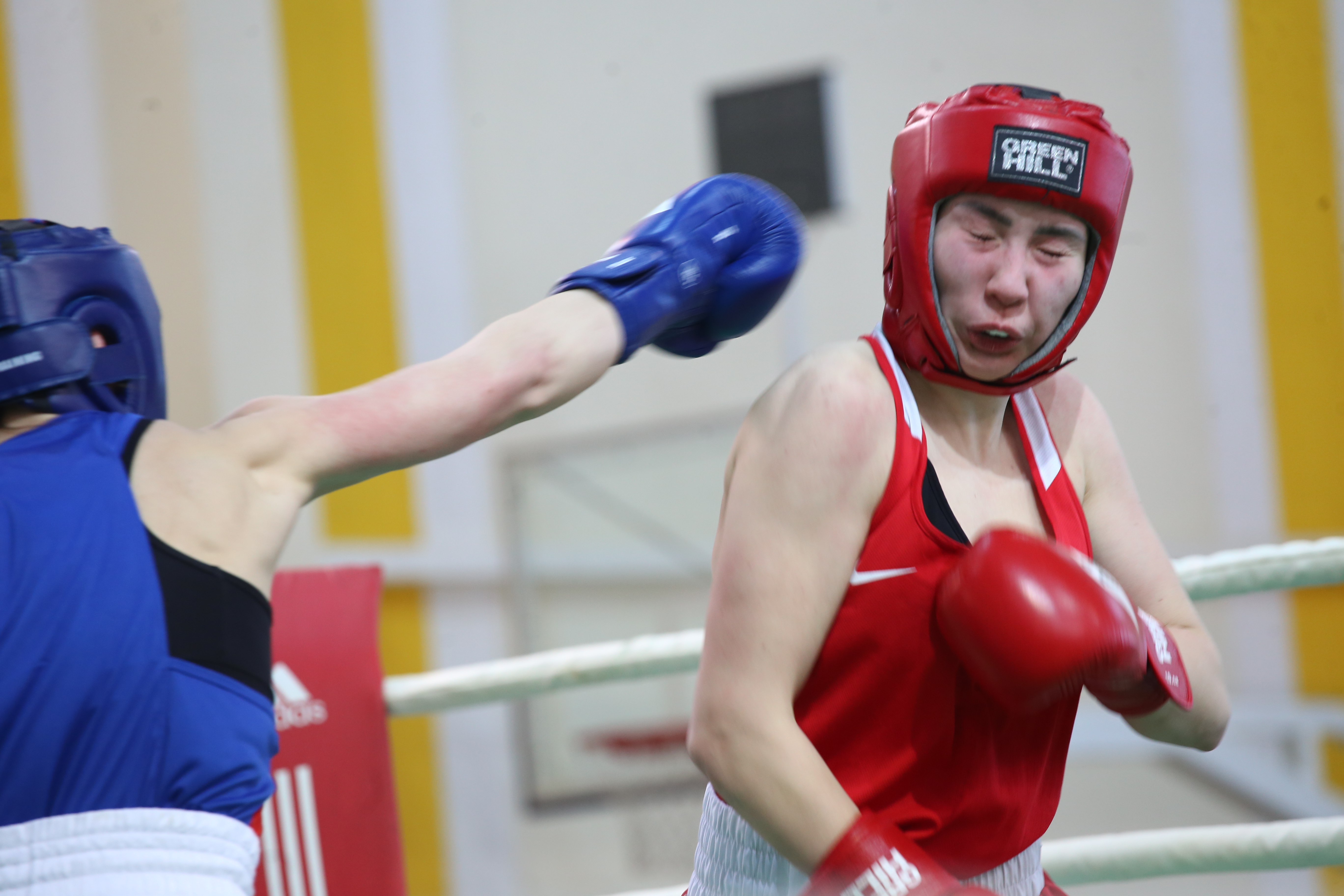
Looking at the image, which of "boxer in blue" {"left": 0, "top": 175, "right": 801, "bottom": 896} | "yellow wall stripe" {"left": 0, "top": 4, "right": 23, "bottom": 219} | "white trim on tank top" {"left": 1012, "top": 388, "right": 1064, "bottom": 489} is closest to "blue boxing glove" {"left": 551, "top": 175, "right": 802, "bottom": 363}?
"boxer in blue" {"left": 0, "top": 175, "right": 801, "bottom": 896}

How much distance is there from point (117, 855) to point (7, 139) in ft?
10.9

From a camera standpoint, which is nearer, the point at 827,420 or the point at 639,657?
the point at 827,420

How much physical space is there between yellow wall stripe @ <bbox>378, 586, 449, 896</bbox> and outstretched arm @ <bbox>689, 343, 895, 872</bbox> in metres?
2.65

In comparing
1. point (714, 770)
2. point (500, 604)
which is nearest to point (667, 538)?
point (500, 604)

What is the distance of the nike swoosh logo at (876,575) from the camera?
0.93 metres

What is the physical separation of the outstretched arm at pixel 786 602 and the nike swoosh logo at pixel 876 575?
0.05 ft

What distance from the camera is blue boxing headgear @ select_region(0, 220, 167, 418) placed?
792 mm

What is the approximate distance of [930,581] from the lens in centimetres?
94

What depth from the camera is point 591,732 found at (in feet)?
11.2

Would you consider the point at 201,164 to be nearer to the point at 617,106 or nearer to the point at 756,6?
the point at 617,106

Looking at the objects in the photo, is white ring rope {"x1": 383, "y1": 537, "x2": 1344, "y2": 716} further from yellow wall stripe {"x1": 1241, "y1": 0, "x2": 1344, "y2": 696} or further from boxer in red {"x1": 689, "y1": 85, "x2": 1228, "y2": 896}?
yellow wall stripe {"x1": 1241, "y1": 0, "x2": 1344, "y2": 696}

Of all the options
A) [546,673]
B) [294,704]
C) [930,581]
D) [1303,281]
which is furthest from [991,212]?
[1303,281]

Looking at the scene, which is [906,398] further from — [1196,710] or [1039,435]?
[1196,710]

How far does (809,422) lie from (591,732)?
8.71 ft
